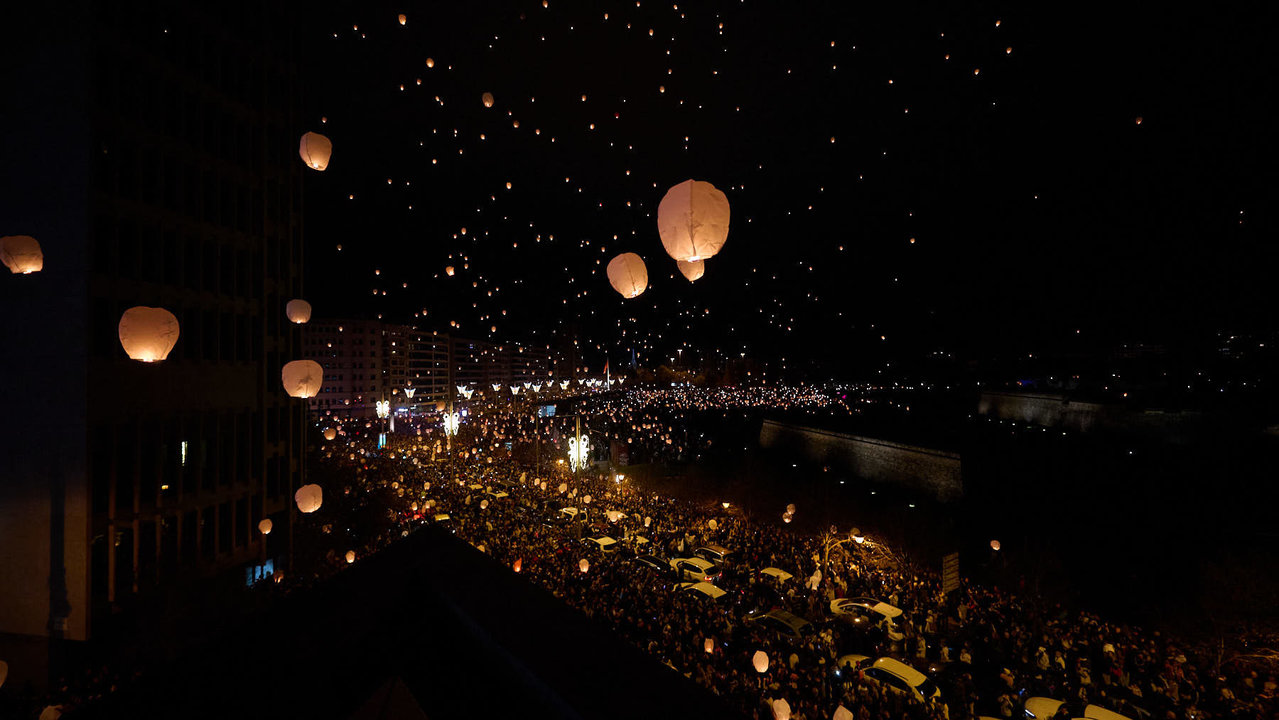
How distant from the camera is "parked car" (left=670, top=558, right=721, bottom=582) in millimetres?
11758

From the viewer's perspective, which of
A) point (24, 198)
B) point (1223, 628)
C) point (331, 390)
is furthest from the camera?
point (331, 390)

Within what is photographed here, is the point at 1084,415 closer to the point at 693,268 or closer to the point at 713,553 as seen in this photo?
the point at 713,553

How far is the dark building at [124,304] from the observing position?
8.62 meters

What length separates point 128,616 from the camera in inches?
366

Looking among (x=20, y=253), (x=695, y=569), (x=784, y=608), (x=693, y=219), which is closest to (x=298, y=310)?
(x=20, y=253)

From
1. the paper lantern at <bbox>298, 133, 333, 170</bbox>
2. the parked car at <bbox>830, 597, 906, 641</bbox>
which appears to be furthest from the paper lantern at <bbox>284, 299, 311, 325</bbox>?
the parked car at <bbox>830, 597, 906, 641</bbox>

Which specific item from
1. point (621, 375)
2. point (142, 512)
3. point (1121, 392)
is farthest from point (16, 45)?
point (621, 375)

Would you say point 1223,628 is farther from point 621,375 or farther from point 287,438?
point 621,375

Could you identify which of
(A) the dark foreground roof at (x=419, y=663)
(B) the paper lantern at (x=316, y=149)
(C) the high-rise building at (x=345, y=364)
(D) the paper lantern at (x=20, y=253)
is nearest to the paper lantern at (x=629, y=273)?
(A) the dark foreground roof at (x=419, y=663)

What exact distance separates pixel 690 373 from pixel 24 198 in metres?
70.0

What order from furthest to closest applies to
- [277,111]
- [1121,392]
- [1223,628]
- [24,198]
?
[1121,392]
[277,111]
[1223,628]
[24,198]

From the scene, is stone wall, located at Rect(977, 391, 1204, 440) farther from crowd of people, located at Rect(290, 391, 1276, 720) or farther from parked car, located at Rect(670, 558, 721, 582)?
parked car, located at Rect(670, 558, 721, 582)

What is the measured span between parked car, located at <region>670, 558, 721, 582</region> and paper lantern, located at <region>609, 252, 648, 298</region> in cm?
830

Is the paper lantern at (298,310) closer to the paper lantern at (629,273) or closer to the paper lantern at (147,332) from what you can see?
the paper lantern at (147,332)
